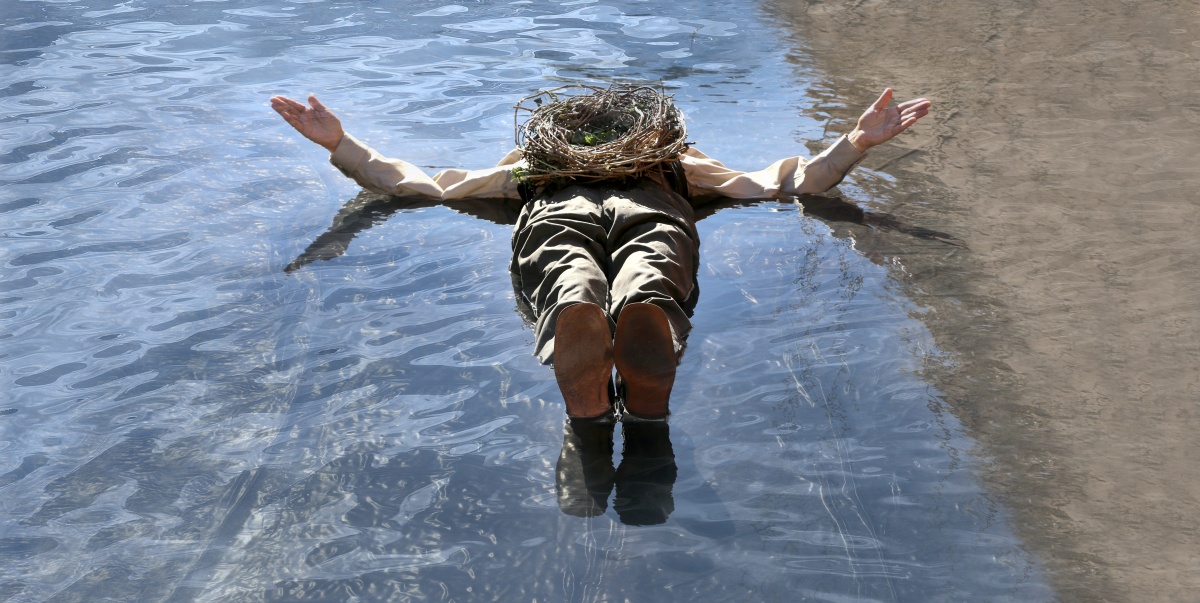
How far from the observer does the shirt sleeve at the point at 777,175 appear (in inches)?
174

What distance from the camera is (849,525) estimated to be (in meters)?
2.61

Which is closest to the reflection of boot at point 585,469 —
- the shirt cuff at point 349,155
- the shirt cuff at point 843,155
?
the shirt cuff at point 843,155

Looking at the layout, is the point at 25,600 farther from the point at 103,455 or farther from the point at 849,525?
the point at 849,525

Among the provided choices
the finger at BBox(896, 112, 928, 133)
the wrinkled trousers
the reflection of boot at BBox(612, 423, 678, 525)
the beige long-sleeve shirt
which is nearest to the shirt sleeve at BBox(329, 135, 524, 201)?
the beige long-sleeve shirt

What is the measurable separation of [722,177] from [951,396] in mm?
1727

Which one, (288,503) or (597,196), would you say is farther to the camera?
(597,196)

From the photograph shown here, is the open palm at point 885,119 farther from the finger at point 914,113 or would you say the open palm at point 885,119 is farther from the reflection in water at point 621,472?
the reflection in water at point 621,472

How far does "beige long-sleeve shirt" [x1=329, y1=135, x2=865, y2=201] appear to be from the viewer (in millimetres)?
4445

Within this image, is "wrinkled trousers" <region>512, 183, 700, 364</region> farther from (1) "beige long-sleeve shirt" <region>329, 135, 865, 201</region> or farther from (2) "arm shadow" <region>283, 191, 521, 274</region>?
(2) "arm shadow" <region>283, 191, 521, 274</region>

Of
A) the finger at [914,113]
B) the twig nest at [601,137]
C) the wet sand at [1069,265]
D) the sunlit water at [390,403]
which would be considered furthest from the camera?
the finger at [914,113]

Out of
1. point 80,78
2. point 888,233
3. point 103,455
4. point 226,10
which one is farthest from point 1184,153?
point 226,10

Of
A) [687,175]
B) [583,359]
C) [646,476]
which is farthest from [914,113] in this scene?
[646,476]

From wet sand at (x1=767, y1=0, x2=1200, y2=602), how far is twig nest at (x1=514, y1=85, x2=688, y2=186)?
100 centimetres

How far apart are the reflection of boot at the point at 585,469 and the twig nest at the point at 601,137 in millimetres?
1244
